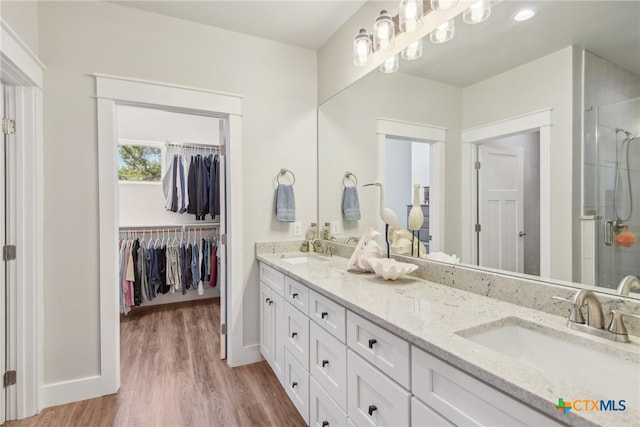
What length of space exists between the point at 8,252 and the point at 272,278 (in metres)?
1.55

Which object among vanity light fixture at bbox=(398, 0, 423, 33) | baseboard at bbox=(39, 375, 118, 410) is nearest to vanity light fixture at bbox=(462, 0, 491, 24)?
vanity light fixture at bbox=(398, 0, 423, 33)

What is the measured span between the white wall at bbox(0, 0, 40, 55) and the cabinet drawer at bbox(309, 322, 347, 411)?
2.21 meters

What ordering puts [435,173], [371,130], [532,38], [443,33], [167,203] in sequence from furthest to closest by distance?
[167,203], [371,130], [435,173], [443,33], [532,38]

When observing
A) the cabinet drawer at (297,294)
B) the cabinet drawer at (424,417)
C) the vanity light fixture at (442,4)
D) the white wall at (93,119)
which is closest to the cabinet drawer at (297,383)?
the cabinet drawer at (297,294)

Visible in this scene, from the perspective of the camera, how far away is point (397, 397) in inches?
39.8

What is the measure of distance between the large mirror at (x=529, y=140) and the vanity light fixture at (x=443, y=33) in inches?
1.2

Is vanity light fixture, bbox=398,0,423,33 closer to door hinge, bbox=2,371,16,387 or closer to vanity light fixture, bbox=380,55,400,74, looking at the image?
vanity light fixture, bbox=380,55,400,74

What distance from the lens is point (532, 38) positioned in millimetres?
1206

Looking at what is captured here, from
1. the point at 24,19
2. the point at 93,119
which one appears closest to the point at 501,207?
the point at 93,119

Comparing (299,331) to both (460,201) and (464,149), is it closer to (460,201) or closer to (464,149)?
(460,201)

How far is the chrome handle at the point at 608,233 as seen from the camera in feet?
3.28

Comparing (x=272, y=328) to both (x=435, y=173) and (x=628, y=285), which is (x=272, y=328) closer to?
(x=435, y=173)

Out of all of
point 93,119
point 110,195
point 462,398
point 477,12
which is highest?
point 477,12

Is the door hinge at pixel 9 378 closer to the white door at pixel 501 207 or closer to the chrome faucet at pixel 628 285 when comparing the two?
the white door at pixel 501 207
